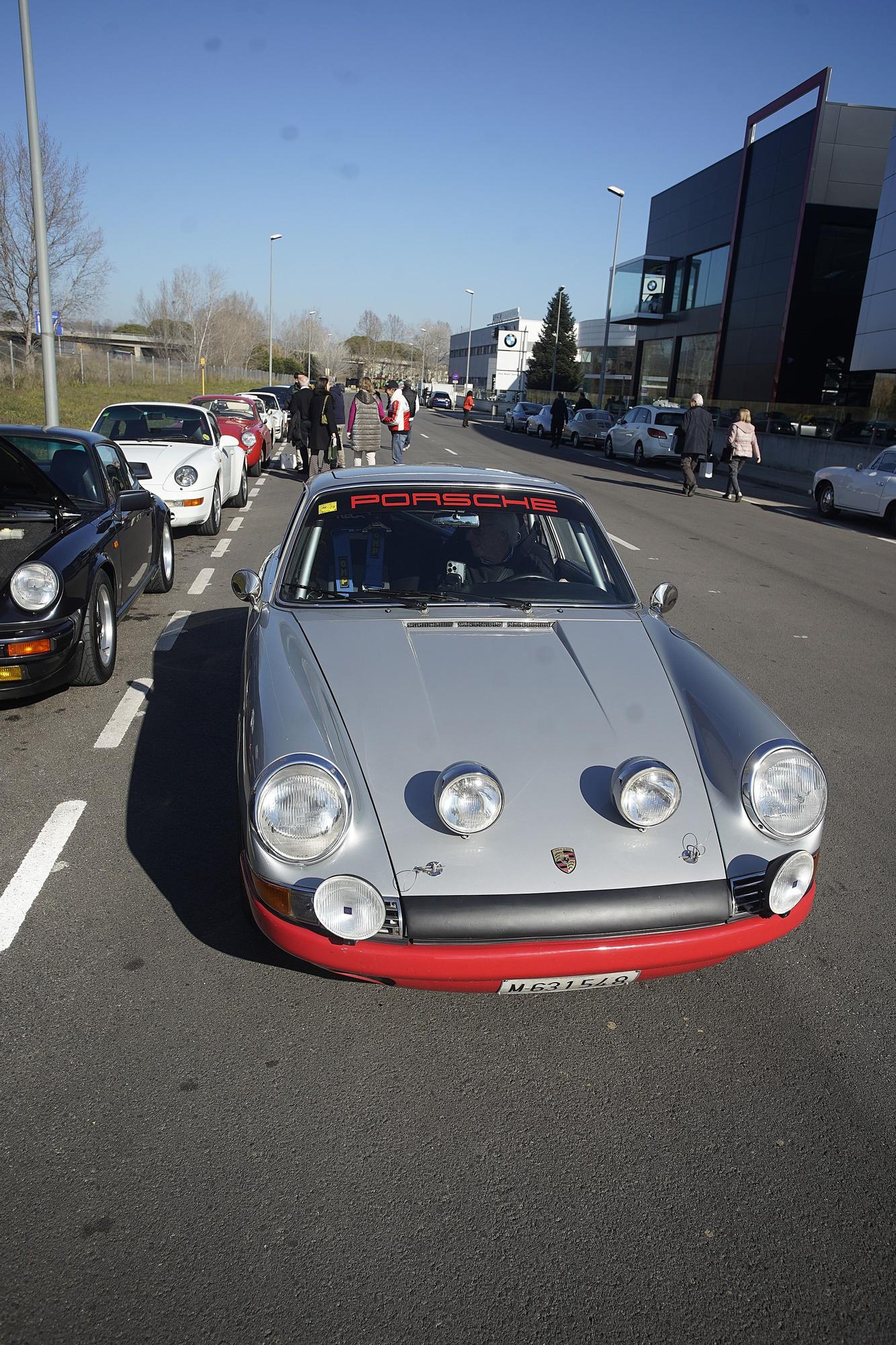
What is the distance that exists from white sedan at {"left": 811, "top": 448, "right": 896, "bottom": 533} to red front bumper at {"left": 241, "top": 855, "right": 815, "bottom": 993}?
15434 millimetres

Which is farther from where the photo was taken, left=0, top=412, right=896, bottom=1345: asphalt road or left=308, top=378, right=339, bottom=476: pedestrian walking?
left=308, top=378, right=339, bottom=476: pedestrian walking

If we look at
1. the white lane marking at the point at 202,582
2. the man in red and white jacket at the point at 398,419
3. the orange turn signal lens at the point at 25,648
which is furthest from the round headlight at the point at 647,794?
the man in red and white jacket at the point at 398,419

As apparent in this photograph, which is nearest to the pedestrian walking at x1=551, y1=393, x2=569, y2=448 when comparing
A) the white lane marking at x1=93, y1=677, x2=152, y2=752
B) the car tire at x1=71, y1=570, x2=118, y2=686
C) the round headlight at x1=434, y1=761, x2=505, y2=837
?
the car tire at x1=71, y1=570, x2=118, y2=686

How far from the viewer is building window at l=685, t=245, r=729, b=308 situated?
42.5 m

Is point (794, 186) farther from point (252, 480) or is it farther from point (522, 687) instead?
point (522, 687)

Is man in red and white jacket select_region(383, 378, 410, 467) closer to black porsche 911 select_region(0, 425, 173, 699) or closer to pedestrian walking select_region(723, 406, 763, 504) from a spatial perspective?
pedestrian walking select_region(723, 406, 763, 504)

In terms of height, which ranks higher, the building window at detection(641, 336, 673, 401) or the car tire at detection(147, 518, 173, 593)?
the building window at detection(641, 336, 673, 401)

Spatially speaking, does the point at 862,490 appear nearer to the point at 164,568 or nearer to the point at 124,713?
the point at 164,568

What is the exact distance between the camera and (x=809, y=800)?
9.46 feet

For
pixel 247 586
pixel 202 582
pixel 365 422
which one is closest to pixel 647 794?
pixel 247 586

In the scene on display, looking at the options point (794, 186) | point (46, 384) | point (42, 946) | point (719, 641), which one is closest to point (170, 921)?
point (42, 946)

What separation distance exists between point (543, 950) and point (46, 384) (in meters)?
16.2

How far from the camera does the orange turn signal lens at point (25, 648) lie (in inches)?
191

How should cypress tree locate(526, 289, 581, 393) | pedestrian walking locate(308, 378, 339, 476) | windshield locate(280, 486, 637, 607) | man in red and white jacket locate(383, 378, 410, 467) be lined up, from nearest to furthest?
windshield locate(280, 486, 637, 607) < pedestrian walking locate(308, 378, 339, 476) < man in red and white jacket locate(383, 378, 410, 467) < cypress tree locate(526, 289, 581, 393)
